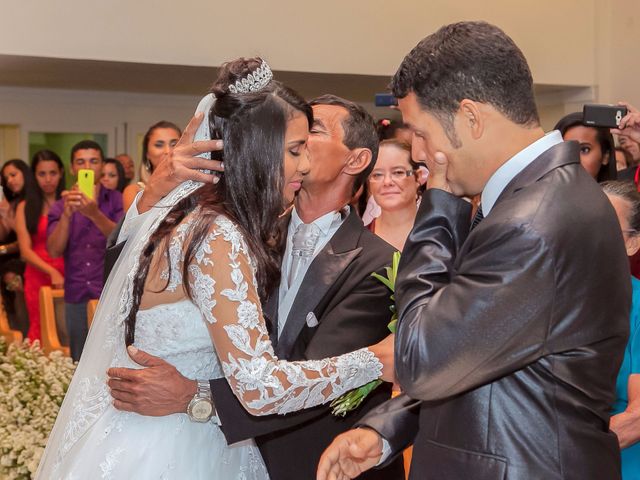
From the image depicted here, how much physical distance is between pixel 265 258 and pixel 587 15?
9843 mm

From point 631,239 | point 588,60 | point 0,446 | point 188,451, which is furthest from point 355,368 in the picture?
point 588,60

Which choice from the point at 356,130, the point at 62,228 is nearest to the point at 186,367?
the point at 356,130

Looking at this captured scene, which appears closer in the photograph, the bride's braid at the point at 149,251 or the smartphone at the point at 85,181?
the bride's braid at the point at 149,251

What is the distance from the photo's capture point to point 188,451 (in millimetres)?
2391

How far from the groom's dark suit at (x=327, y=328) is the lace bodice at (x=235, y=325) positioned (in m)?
0.23

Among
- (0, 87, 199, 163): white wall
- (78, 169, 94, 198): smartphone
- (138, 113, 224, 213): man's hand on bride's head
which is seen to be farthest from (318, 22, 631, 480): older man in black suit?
(0, 87, 199, 163): white wall

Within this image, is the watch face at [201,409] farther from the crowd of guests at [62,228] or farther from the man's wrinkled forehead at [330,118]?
the crowd of guests at [62,228]

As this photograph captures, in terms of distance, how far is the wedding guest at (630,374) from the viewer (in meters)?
2.39

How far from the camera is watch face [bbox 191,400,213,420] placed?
2.32 meters

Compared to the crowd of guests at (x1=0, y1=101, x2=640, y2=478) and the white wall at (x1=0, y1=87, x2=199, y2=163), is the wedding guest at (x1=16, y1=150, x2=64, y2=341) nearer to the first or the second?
the crowd of guests at (x1=0, y1=101, x2=640, y2=478)

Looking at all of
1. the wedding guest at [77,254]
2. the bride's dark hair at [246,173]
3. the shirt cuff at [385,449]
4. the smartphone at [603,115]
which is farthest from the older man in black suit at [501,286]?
the wedding guest at [77,254]

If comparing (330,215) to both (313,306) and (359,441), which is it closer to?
(313,306)

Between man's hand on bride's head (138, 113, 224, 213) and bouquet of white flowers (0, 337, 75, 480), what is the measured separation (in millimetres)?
1180

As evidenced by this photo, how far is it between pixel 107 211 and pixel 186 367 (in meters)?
4.78
